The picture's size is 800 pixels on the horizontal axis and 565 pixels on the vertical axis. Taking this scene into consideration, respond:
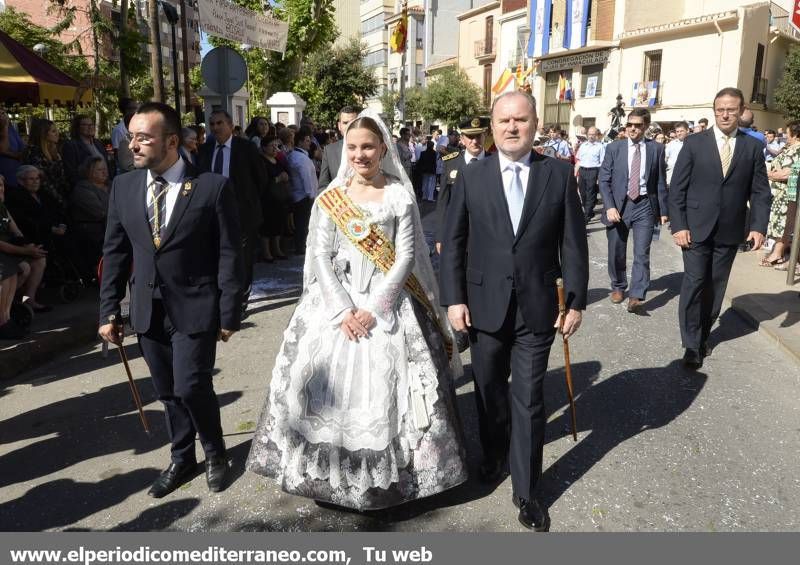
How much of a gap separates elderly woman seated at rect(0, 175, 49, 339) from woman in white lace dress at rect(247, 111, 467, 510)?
379cm

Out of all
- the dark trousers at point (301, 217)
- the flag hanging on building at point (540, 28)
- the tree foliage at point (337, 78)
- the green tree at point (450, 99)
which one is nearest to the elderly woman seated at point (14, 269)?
the dark trousers at point (301, 217)

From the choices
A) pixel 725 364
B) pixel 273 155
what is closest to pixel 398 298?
pixel 725 364

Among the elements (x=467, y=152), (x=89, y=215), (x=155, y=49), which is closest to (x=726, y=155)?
(x=467, y=152)

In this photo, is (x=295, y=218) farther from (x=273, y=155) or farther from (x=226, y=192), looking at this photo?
(x=226, y=192)

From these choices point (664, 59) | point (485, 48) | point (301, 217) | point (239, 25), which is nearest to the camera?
point (239, 25)

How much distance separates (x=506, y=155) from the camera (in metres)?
3.26

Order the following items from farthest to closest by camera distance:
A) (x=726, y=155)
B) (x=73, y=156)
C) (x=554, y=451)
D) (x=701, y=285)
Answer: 1. (x=73, y=156)
2. (x=701, y=285)
3. (x=726, y=155)
4. (x=554, y=451)

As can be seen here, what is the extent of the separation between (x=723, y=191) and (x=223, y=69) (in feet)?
21.2

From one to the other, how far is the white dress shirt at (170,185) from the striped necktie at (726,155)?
4276mm

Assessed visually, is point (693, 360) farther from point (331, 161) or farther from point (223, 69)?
point (223, 69)

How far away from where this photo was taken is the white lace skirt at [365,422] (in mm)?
3166

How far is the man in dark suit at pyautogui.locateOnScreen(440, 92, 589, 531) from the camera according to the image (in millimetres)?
3221

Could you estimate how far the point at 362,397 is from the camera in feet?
10.4
